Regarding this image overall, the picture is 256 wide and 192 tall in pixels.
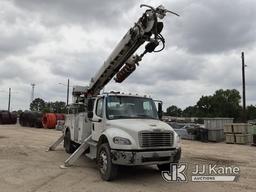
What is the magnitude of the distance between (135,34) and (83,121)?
13.9 ft

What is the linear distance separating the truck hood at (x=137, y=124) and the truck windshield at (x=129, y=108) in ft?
1.06

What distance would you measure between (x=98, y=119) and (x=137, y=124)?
5.73 ft

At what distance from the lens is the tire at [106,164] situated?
9.80 m

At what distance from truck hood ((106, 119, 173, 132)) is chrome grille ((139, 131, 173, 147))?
0.44ft

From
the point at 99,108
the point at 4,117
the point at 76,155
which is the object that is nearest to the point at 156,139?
the point at 99,108

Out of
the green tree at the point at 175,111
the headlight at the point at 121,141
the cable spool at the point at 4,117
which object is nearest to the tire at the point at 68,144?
the headlight at the point at 121,141

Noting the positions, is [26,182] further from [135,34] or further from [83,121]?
[135,34]

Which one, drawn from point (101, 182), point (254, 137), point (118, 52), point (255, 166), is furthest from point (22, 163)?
point (254, 137)

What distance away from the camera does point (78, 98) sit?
1616cm

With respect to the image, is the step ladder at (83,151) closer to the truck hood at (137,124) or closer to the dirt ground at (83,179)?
the dirt ground at (83,179)

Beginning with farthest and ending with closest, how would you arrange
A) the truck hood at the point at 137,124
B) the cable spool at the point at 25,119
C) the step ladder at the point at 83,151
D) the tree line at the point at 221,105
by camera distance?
the tree line at the point at 221,105 → the cable spool at the point at 25,119 → the step ladder at the point at 83,151 → the truck hood at the point at 137,124

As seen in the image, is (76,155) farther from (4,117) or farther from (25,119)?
(4,117)

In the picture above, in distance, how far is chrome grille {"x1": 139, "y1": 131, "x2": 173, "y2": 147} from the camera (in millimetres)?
9602

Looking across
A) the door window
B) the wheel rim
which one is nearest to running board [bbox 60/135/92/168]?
the door window
